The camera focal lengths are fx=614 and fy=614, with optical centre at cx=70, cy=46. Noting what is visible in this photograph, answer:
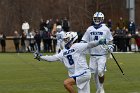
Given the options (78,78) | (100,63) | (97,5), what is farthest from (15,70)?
(97,5)

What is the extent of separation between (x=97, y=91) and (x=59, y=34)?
20275mm

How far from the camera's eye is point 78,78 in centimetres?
1407

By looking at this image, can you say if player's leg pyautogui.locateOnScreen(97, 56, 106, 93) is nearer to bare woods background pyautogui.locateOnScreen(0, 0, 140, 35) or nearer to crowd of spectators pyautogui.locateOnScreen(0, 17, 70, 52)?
crowd of spectators pyautogui.locateOnScreen(0, 17, 70, 52)

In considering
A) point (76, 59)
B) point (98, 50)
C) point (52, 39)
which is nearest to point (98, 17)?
point (98, 50)

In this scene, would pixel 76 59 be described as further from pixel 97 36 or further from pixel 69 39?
pixel 97 36

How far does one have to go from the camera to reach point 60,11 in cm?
6750

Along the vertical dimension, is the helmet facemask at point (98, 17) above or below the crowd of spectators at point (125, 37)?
above

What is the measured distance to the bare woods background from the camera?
64.4m

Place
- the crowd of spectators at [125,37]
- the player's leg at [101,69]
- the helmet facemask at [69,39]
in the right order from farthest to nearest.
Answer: the crowd of spectators at [125,37]
the player's leg at [101,69]
the helmet facemask at [69,39]

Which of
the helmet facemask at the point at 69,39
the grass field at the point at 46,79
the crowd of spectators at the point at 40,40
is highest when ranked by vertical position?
the helmet facemask at the point at 69,39

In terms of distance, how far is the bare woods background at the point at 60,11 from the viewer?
6444 cm

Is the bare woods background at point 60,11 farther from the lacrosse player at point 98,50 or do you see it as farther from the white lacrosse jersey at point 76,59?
the white lacrosse jersey at point 76,59

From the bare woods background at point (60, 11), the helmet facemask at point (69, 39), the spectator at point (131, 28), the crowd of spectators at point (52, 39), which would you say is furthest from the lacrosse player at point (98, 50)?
the bare woods background at point (60, 11)

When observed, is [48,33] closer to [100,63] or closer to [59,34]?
[59,34]
